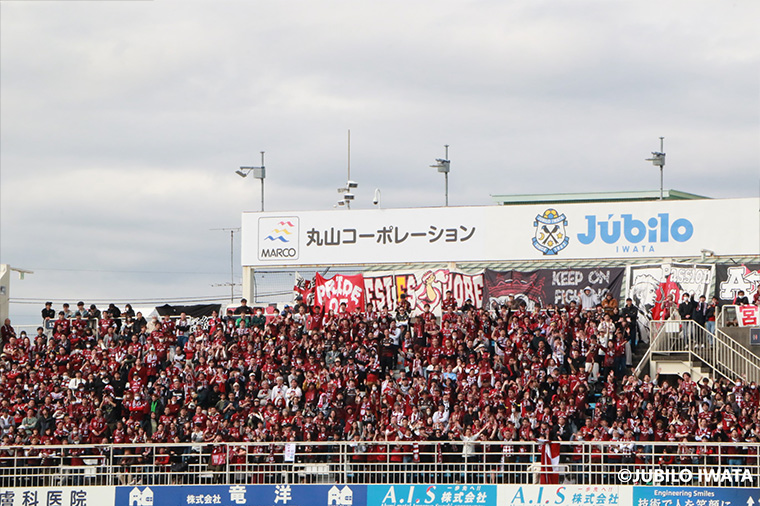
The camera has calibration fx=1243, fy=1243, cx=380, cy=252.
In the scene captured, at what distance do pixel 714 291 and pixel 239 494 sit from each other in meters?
13.4

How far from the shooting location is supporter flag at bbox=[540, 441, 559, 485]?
81.9 feet

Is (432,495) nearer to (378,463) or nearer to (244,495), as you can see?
(378,463)

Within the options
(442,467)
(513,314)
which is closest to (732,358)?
(513,314)

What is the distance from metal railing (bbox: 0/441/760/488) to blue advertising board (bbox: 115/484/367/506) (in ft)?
0.84

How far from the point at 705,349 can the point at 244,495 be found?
1096 centimetres

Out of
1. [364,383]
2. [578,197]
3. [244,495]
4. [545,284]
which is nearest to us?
[244,495]

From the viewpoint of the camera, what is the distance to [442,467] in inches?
1014

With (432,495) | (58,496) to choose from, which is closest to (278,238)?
(58,496)

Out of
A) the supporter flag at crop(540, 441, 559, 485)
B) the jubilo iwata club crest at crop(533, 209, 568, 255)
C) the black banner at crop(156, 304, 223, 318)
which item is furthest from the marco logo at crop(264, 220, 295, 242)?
the supporter flag at crop(540, 441, 559, 485)

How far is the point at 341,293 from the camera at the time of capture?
34.8 m

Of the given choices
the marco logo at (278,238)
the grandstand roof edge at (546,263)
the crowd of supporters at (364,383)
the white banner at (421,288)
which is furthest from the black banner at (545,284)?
the marco logo at (278,238)

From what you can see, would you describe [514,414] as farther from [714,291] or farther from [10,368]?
[10,368]

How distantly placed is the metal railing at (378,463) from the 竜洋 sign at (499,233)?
33.5 ft

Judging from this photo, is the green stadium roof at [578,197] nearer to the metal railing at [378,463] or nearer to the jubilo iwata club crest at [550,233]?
the jubilo iwata club crest at [550,233]
